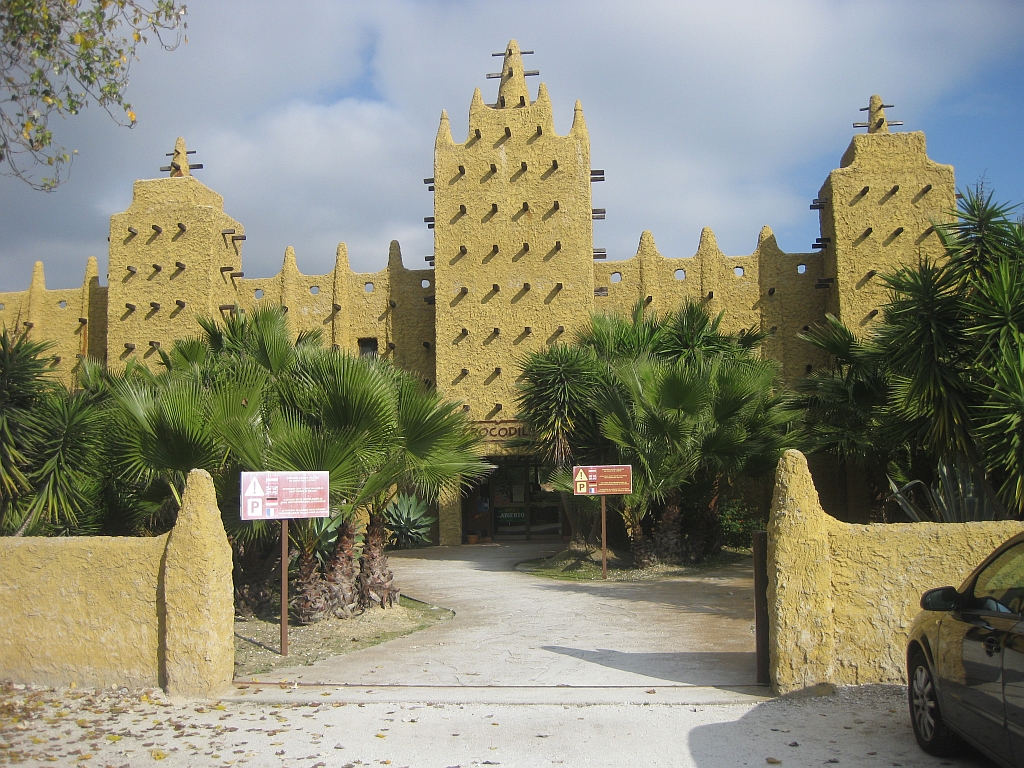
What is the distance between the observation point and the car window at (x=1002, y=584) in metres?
4.83

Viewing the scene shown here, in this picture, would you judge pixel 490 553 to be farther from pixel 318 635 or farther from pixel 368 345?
pixel 318 635

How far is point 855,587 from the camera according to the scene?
7.21 m

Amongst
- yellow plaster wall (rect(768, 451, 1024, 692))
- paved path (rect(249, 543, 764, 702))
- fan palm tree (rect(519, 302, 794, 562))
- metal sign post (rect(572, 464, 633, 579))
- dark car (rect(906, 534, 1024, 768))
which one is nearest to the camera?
dark car (rect(906, 534, 1024, 768))

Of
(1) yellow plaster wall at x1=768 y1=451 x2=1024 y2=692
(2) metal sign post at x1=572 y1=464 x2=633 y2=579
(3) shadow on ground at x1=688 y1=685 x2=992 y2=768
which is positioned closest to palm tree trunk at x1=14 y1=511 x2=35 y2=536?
(3) shadow on ground at x1=688 y1=685 x2=992 y2=768

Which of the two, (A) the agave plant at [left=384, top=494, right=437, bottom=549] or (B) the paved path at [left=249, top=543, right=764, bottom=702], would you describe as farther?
(A) the agave plant at [left=384, top=494, right=437, bottom=549]

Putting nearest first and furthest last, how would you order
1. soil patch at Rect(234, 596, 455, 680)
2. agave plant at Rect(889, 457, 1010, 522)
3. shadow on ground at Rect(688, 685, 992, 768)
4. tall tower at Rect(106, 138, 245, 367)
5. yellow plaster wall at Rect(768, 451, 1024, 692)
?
shadow on ground at Rect(688, 685, 992, 768), yellow plaster wall at Rect(768, 451, 1024, 692), soil patch at Rect(234, 596, 455, 680), agave plant at Rect(889, 457, 1010, 522), tall tower at Rect(106, 138, 245, 367)

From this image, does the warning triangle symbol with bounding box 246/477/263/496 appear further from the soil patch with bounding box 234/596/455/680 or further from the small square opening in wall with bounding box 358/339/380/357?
the small square opening in wall with bounding box 358/339/380/357

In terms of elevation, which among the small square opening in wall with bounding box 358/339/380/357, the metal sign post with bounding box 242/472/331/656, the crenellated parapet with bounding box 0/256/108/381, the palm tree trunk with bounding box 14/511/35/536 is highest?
the crenellated parapet with bounding box 0/256/108/381

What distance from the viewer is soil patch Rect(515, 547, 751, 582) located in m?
15.6

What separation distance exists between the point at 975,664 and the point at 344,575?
7.58 m

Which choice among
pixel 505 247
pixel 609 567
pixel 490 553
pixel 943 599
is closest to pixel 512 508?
pixel 490 553

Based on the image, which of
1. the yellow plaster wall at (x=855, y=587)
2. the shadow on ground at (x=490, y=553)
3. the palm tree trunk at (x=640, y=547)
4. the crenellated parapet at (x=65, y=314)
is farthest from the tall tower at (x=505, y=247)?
the yellow plaster wall at (x=855, y=587)

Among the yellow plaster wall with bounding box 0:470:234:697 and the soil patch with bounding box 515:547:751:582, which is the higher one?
the yellow plaster wall with bounding box 0:470:234:697

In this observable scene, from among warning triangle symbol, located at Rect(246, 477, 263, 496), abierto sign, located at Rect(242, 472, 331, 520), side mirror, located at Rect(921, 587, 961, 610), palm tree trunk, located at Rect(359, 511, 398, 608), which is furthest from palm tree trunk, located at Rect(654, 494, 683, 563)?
side mirror, located at Rect(921, 587, 961, 610)
